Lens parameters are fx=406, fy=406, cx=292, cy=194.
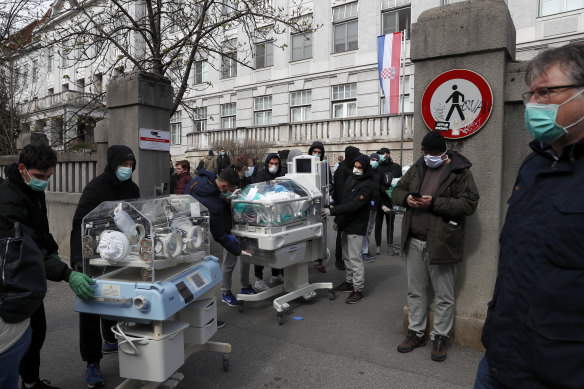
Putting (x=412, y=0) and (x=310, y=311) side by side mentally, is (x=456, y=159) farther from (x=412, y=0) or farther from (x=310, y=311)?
(x=412, y=0)

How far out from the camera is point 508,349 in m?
1.72

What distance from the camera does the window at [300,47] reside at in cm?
2156

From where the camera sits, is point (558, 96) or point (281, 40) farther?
point (281, 40)

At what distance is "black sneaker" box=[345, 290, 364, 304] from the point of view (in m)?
5.80

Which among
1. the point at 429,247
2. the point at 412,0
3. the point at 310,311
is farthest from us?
the point at 412,0

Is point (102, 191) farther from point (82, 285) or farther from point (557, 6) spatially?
point (557, 6)

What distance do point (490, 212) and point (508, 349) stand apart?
277 centimetres

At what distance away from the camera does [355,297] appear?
19.2 feet

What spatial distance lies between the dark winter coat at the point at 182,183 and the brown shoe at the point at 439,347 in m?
6.33

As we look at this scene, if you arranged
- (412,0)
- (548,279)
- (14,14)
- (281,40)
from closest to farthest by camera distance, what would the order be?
(548,279) → (14,14) → (412,0) → (281,40)

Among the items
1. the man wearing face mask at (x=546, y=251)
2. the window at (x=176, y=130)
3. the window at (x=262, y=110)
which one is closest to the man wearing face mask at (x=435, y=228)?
the man wearing face mask at (x=546, y=251)

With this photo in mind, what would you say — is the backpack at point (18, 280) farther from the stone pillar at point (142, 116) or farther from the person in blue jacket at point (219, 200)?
the stone pillar at point (142, 116)

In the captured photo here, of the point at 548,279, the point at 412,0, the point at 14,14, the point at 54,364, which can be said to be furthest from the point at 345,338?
the point at 412,0

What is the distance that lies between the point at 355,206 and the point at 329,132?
13.2 meters
